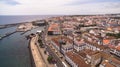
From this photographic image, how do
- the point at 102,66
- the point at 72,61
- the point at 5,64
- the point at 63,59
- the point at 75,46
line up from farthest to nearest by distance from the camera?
the point at 75,46
the point at 5,64
the point at 63,59
the point at 72,61
the point at 102,66

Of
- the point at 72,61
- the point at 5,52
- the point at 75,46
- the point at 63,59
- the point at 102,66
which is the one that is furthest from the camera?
the point at 5,52

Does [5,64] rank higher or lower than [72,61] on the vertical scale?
lower

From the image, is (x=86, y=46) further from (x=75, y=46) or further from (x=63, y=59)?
(x=63, y=59)

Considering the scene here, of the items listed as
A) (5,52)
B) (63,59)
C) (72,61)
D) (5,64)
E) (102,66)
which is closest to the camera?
(102,66)

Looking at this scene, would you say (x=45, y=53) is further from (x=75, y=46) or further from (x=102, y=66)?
(x=102, y=66)

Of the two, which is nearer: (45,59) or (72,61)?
(72,61)

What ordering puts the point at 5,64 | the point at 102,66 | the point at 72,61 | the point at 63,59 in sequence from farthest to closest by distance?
the point at 5,64, the point at 63,59, the point at 72,61, the point at 102,66

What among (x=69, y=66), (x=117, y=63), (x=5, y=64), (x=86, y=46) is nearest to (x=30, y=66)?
(x=5, y=64)

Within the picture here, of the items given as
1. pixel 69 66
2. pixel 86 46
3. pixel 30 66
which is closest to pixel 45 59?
pixel 30 66

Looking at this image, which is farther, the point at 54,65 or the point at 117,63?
the point at 54,65
